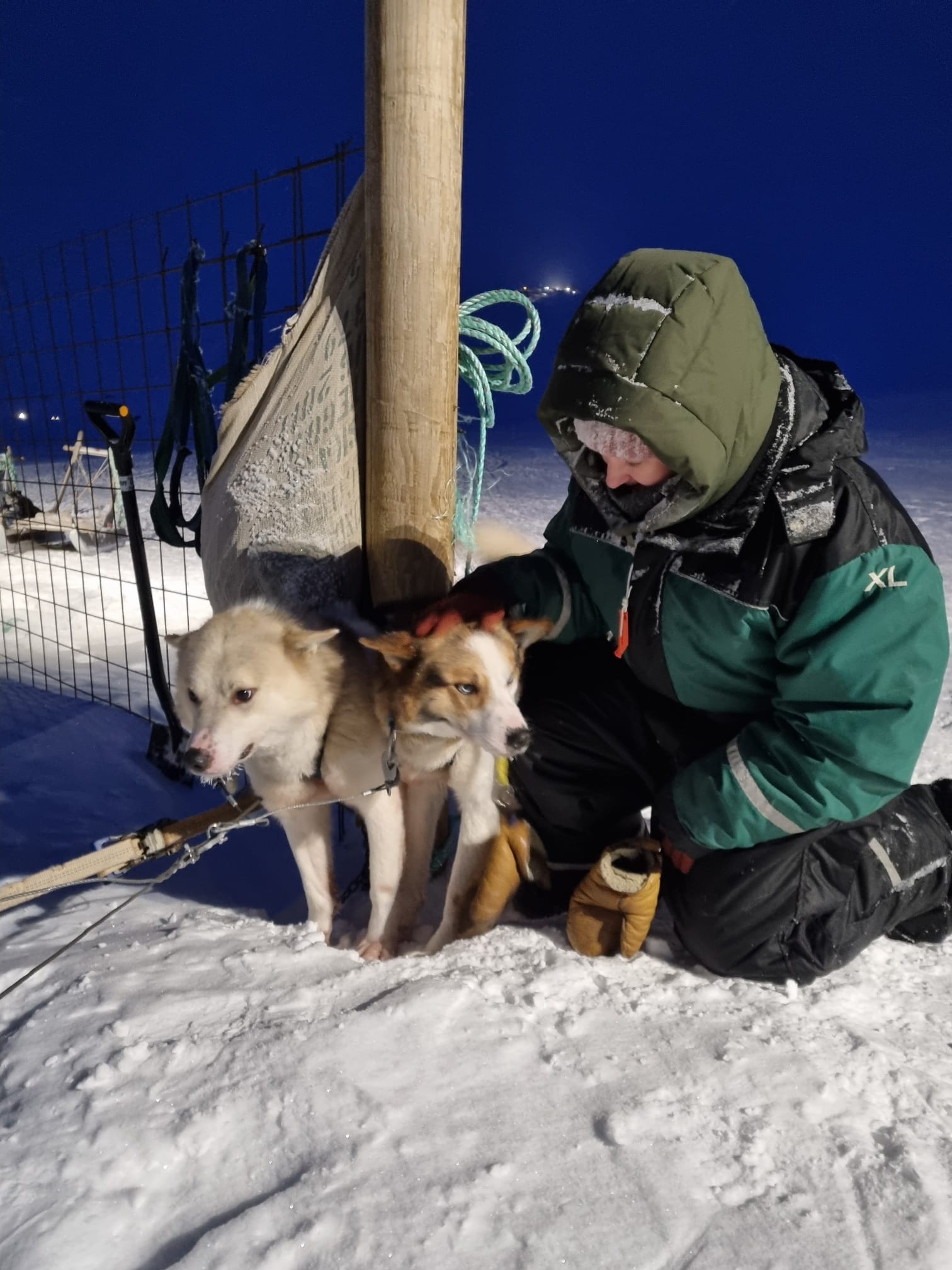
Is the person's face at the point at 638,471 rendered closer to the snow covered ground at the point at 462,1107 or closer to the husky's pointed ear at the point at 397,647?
the husky's pointed ear at the point at 397,647

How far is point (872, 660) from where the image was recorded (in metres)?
1.38

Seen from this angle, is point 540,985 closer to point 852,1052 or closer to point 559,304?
point 852,1052

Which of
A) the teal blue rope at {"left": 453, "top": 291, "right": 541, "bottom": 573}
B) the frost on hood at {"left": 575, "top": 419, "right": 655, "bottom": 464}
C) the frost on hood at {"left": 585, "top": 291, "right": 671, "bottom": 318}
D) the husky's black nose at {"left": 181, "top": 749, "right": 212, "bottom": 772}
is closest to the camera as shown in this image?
the frost on hood at {"left": 585, "top": 291, "right": 671, "bottom": 318}

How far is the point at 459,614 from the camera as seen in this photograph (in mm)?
1773

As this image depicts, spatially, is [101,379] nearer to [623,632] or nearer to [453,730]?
[453,730]

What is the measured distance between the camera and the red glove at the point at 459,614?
1.71 m

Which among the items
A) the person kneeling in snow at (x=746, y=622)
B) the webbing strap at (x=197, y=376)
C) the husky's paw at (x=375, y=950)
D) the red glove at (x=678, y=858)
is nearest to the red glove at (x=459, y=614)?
the person kneeling in snow at (x=746, y=622)

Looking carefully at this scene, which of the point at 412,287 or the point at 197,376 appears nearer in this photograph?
the point at 412,287

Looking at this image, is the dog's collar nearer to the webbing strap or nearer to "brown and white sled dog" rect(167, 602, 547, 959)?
"brown and white sled dog" rect(167, 602, 547, 959)

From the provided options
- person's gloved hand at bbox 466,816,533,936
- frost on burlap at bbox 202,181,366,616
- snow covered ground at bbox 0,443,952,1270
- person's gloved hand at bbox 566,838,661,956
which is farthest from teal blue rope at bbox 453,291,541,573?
snow covered ground at bbox 0,443,952,1270

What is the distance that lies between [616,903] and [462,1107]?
26.6 inches

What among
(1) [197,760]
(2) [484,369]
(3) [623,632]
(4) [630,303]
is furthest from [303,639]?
(2) [484,369]

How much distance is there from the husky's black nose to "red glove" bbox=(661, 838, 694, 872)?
1.14 meters

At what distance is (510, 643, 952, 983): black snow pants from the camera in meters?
1.62
